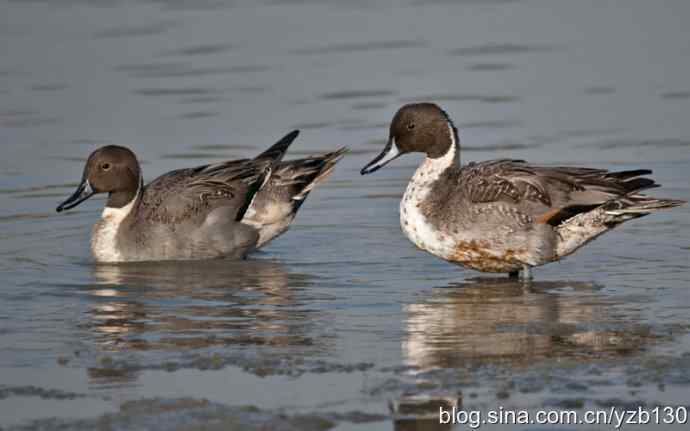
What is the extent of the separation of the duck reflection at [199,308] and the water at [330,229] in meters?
0.03

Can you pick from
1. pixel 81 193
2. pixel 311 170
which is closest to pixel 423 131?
pixel 311 170

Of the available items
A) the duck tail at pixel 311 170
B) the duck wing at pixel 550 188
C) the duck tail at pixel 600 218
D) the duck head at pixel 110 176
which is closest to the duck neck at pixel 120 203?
the duck head at pixel 110 176

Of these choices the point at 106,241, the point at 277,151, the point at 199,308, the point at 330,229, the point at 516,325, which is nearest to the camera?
the point at 516,325

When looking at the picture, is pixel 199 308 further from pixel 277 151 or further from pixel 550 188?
pixel 277 151

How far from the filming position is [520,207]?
9.66m

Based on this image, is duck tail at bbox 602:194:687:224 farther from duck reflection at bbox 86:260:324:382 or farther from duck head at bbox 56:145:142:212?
duck head at bbox 56:145:142:212

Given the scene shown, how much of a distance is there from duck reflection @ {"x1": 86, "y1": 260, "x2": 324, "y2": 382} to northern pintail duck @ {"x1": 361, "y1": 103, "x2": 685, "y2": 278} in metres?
0.93

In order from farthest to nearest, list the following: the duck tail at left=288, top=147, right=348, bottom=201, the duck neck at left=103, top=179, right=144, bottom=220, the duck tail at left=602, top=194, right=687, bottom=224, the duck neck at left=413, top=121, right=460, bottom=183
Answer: the duck tail at left=288, top=147, right=348, bottom=201, the duck neck at left=103, top=179, right=144, bottom=220, the duck neck at left=413, top=121, right=460, bottom=183, the duck tail at left=602, top=194, right=687, bottom=224

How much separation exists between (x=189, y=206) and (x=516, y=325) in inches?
137

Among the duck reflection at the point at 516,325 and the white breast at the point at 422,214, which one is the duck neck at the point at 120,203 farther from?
the duck reflection at the point at 516,325

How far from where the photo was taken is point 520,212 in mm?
9664

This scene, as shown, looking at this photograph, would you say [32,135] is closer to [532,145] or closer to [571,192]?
[532,145]

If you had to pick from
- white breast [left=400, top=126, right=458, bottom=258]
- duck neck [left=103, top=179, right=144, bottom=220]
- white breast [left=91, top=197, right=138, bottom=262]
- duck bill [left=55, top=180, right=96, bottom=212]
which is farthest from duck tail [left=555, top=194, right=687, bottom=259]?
duck bill [left=55, top=180, right=96, bottom=212]

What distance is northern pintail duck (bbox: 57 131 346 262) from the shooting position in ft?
35.7
